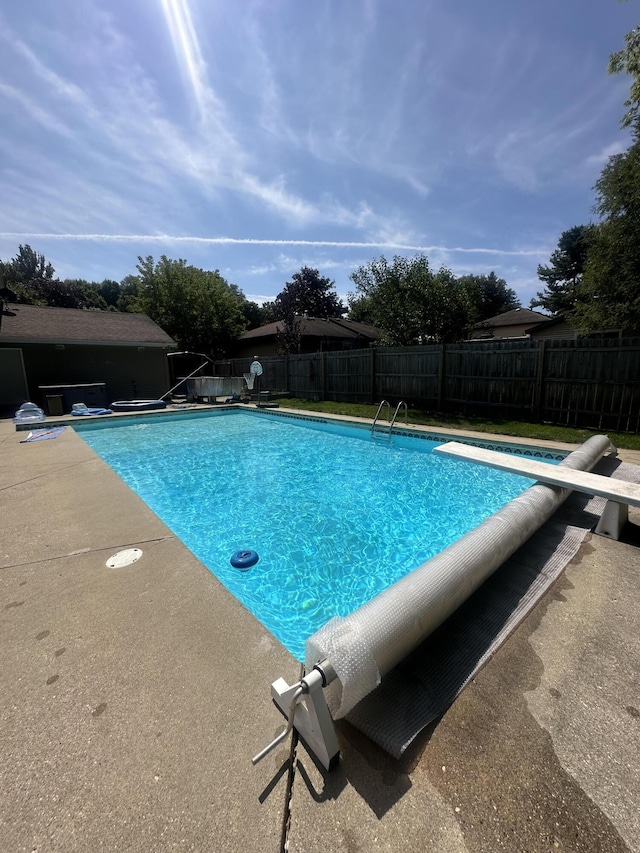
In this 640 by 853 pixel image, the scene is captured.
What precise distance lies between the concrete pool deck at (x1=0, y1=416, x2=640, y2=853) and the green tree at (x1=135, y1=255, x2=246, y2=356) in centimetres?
2392

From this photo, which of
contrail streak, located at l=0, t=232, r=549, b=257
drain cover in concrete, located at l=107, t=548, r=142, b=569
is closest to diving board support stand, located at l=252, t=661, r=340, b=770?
drain cover in concrete, located at l=107, t=548, r=142, b=569

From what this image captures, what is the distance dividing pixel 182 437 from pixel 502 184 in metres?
13.0

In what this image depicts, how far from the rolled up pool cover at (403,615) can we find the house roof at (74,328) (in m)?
15.9

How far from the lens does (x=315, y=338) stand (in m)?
22.4

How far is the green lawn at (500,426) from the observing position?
7.07m

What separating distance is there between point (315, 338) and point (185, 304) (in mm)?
9256

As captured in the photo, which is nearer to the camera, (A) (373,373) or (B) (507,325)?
(A) (373,373)

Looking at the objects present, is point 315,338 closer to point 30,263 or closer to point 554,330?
point 554,330

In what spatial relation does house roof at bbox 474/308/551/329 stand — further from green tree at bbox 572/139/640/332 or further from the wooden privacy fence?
the wooden privacy fence

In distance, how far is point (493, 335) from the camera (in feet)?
86.1

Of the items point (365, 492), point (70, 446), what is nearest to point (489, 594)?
point (365, 492)

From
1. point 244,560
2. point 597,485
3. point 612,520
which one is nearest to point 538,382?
point 597,485

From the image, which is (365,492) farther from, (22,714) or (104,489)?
(22,714)

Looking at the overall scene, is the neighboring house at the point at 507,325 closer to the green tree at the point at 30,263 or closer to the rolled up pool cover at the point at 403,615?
the rolled up pool cover at the point at 403,615
